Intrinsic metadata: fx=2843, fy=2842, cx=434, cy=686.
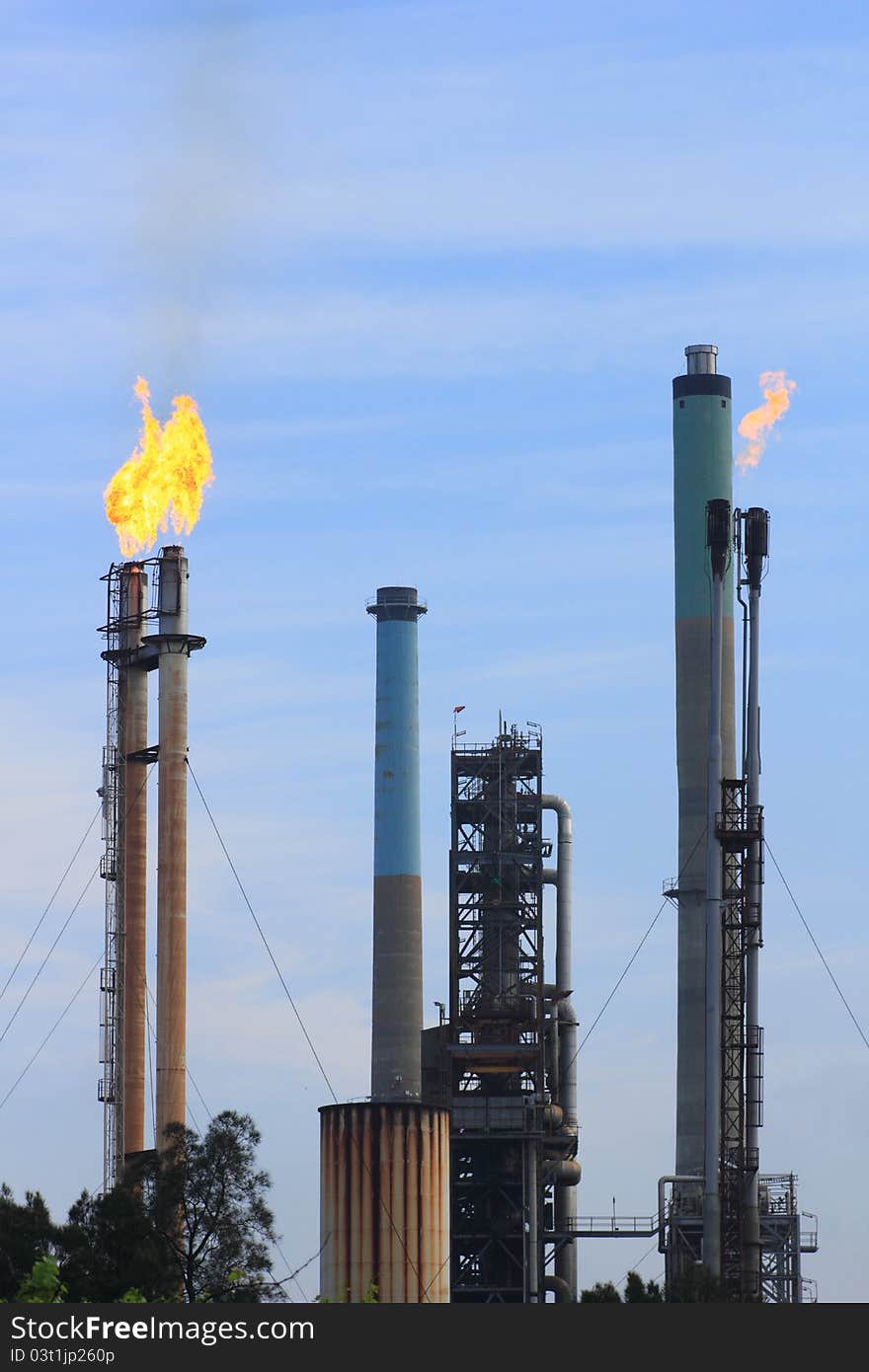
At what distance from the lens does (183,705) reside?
77.1m

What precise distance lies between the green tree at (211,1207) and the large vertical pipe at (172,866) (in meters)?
5.14

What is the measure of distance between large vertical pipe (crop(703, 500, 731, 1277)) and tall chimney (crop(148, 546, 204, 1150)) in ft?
45.8

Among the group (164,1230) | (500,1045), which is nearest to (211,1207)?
(164,1230)

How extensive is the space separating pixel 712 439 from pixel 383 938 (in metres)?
21.2

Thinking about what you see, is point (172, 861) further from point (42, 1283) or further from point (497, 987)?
point (42, 1283)

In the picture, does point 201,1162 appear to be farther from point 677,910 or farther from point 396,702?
point 396,702

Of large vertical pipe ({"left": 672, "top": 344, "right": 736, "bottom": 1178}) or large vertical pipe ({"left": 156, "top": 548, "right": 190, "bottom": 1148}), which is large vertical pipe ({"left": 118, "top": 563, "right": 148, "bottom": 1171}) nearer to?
large vertical pipe ({"left": 156, "top": 548, "right": 190, "bottom": 1148})

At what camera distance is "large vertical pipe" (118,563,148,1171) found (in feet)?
256

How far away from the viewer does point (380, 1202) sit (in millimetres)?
70500

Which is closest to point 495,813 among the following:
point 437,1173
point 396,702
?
point 396,702

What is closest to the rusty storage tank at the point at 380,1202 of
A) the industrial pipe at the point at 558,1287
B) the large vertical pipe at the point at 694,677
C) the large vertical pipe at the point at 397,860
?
the industrial pipe at the point at 558,1287

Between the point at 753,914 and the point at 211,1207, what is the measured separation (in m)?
17.7

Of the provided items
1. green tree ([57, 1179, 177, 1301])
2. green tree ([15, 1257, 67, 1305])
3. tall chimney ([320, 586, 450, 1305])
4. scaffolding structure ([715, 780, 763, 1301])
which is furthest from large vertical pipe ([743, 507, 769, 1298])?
green tree ([15, 1257, 67, 1305])

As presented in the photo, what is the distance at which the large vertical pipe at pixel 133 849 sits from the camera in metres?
78.0
